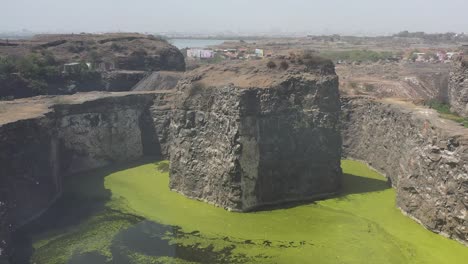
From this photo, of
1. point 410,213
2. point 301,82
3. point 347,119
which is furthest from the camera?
point 347,119

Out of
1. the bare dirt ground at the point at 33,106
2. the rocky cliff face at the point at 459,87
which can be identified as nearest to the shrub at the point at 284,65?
the rocky cliff face at the point at 459,87

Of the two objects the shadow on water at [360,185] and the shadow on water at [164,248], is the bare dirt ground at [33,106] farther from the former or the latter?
the shadow on water at [360,185]

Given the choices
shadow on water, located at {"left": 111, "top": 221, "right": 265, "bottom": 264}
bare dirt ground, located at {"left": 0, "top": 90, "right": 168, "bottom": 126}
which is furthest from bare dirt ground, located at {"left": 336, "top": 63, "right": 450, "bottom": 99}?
shadow on water, located at {"left": 111, "top": 221, "right": 265, "bottom": 264}

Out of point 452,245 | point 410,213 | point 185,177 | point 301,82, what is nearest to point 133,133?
point 185,177

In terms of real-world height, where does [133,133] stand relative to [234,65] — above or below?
below

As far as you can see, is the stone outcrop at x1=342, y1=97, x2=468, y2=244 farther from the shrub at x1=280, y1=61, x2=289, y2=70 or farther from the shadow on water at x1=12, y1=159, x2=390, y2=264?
the shrub at x1=280, y1=61, x2=289, y2=70

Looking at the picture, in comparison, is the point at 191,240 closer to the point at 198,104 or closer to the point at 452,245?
the point at 198,104
